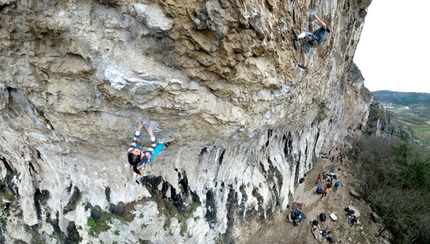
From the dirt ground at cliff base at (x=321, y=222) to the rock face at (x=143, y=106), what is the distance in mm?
2596

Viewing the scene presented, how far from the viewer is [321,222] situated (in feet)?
48.4

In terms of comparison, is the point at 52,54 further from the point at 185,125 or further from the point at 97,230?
the point at 97,230

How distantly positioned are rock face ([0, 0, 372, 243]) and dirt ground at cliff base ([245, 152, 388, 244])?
8.52 ft

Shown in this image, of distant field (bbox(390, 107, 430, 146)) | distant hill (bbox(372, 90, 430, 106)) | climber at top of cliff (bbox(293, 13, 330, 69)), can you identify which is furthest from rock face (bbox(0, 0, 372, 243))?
distant hill (bbox(372, 90, 430, 106))

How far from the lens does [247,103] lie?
270 inches

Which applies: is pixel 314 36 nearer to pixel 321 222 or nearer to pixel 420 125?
pixel 321 222

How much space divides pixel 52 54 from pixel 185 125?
3.85 meters

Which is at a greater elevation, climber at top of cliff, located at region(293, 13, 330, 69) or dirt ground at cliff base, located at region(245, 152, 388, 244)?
climber at top of cliff, located at region(293, 13, 330, 69)

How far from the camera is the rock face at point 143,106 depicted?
454 centimetres

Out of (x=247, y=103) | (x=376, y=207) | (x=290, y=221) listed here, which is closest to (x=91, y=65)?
(x=247, y=103)

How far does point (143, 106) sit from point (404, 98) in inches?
8125

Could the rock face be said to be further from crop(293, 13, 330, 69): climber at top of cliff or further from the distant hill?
the distant hill

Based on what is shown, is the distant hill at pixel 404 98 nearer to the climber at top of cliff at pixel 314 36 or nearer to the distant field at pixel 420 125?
the distant field at pixel 420 125

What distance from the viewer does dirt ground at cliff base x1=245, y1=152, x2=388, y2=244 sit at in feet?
43.1
